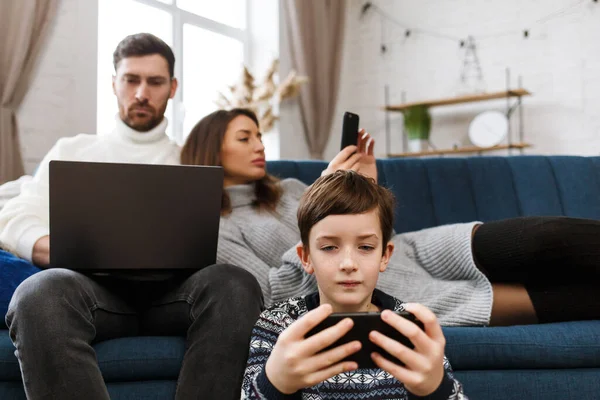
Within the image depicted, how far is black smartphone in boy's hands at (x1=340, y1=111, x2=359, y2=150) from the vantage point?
1.69m

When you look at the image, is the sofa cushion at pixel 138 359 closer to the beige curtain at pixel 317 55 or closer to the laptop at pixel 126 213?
the laptop at pixel 126 213

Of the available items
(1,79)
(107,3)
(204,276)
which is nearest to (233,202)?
(204,276)

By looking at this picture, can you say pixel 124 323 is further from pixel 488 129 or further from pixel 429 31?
pixel 429 31

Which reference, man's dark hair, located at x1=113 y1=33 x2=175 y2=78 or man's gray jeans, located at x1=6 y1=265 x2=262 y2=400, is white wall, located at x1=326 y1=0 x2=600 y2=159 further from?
man's gray jeans, located at x1=6 y1=265 x2=262 y2=400

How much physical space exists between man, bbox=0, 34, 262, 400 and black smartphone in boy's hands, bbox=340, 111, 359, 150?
553 mm

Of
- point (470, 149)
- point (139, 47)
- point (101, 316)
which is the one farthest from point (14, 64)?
point (470, 149)

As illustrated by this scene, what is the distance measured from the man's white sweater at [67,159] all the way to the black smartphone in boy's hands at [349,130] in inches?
22.6

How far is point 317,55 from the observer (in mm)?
4672

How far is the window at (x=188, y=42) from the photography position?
3.57 metres

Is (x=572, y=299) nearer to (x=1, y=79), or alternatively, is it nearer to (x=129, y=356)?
(x=129, y=356)

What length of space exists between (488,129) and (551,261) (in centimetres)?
301

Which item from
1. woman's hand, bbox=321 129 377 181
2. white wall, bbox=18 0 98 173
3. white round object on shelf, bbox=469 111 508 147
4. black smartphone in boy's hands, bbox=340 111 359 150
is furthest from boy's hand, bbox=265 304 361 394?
white round object on shelf, bbox=469 111 508 147

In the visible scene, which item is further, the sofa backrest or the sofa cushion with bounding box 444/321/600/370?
the sofa backrest

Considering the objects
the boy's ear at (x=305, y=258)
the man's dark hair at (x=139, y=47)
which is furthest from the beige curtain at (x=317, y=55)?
the boy's ear at (x=305, y=258)
